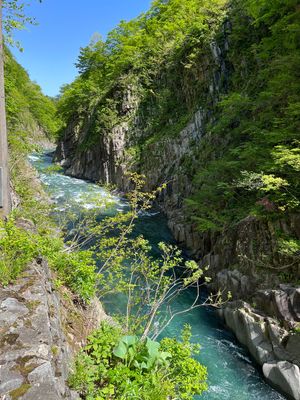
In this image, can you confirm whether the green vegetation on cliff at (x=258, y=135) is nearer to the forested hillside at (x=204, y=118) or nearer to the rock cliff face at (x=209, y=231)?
the forested hillside at (x=204, y=118)

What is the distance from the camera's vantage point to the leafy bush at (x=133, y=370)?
3064 mm

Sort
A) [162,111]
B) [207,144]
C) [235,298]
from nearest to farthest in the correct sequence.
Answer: [235,298]
[207,144]
[162,111]

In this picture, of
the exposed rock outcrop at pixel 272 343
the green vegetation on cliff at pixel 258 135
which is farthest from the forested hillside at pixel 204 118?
the exposed rock outcrop at pixel 272 343

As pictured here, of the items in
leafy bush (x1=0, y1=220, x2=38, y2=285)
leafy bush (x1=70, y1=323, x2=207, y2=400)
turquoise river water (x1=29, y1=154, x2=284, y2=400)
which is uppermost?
leafy bush (x1=0, y1=220, x2=38, y2=285)

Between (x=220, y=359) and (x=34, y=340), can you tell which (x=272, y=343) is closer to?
(x=220, y=359)

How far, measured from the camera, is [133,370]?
3.52 meters

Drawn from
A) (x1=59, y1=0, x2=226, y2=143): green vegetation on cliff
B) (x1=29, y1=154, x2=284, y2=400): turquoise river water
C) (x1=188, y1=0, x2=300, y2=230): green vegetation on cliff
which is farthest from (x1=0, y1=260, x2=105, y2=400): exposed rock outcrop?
(x1=59, y1=0, x2=226, y2=143): green vegetation on cliff

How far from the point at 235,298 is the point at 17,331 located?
7493mm

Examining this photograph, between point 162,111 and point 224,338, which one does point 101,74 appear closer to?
point 162,111

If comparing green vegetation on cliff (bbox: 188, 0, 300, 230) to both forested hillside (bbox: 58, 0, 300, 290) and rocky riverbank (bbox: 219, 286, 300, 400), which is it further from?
rocky riverbank (bbox: 219, 286, 300, 400)

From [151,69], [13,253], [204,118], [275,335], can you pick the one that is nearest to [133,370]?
[13,253]

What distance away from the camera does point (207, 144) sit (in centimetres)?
1695

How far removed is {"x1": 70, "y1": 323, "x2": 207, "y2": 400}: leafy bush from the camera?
3.06m

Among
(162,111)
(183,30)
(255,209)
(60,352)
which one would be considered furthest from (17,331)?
(183,30)
